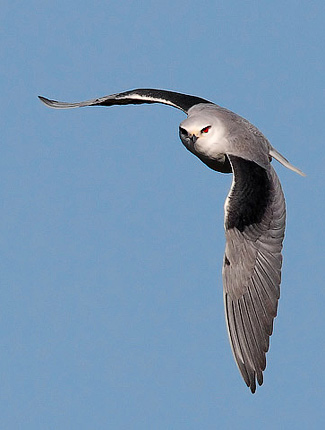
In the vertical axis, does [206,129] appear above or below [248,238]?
above

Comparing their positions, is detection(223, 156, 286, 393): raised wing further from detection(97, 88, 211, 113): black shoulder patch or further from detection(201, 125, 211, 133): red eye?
detection(97, 88, 211, 113): black shoulder patch

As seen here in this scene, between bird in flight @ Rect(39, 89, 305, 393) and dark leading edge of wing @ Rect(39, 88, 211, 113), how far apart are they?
3.94 feet

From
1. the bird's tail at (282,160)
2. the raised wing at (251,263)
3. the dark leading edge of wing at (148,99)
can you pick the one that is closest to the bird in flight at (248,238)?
the raised wing at (251,263)

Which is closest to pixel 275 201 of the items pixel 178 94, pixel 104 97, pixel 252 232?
pixel 252 232

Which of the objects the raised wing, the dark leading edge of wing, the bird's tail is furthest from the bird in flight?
the dark leading edge of wing

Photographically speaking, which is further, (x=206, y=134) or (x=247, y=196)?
(x=206, y=134)

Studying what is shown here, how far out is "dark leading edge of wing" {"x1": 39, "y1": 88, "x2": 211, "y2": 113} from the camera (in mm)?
12680

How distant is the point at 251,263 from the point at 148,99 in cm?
327

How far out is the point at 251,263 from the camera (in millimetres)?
10641

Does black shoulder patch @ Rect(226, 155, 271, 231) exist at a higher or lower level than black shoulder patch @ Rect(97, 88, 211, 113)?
lower

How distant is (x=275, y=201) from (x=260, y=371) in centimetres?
180

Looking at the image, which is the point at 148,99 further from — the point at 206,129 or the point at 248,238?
the point at 248,238

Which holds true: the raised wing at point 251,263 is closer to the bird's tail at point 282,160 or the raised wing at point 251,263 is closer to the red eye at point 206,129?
the red eye at point 206,129

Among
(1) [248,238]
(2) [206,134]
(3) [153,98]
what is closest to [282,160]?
A: (2) [206,134]
